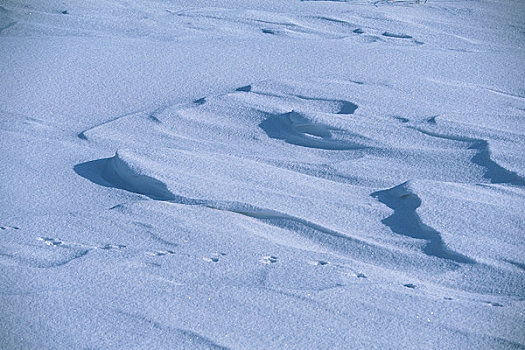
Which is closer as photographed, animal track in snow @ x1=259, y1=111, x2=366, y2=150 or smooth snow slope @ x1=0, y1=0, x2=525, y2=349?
smooth snow slope @ x1=0, y1=0, x2=525, y2=349

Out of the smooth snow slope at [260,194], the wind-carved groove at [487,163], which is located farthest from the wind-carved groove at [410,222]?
the wind-carved groove at [487,163]

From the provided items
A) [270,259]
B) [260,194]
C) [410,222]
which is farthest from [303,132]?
[270,259]

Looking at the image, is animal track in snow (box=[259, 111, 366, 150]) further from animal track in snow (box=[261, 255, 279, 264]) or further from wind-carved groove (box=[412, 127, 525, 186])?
animal track in snow (box=[261, 255, 279, 264])

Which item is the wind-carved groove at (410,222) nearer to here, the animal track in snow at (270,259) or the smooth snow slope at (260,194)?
the smooth snow slope at (260,194)

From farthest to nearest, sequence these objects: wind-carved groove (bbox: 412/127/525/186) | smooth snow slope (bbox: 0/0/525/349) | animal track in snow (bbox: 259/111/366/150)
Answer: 1. animal track in snow (bbox: 259/111/366/150)
2. wind-carved groove (bbox: 412/127/525/186)
3. smooth snow slope (bbox: 0/0/525/349)

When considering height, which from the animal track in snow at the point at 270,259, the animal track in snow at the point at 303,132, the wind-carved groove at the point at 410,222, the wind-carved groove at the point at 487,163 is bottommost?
the animal track in snow at the point at 270,259

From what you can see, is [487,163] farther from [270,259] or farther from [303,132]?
[270,259]

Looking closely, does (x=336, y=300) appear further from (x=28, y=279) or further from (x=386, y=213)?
(x=28, y=279)

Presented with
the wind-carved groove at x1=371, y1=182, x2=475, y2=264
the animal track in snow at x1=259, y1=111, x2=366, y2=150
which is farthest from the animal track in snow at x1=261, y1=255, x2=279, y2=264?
the animal track in snow at x1=259, y1=111, x2=366, y2=150
